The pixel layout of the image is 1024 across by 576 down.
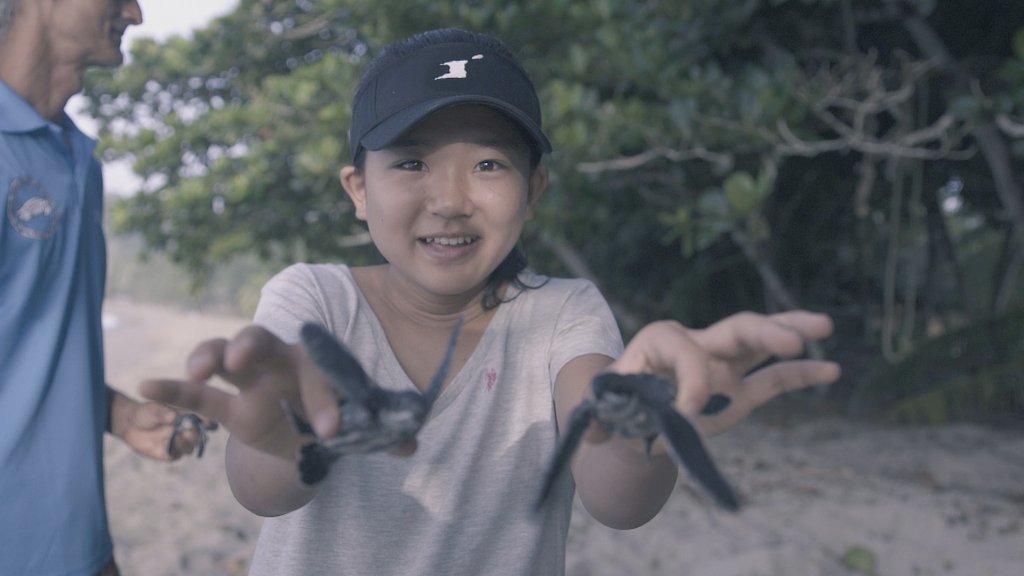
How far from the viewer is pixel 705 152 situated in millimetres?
3820

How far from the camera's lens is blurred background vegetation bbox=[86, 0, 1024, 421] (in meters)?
3.86

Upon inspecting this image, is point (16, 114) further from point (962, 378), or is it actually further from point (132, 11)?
point (962, 378)

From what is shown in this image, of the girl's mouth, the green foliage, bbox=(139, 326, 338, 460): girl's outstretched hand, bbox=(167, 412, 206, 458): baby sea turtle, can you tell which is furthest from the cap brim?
the green foliage

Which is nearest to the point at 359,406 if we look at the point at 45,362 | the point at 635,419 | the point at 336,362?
the point at 336,362

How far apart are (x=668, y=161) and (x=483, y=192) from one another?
396cm

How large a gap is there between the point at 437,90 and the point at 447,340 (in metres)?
0.40

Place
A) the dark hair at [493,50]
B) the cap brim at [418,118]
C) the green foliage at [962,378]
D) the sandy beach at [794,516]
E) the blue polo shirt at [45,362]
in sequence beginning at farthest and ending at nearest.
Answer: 1. the green foliage at [962,378]
2. the sandy beach at [794,516]
3. the blue polo shirt at [45,362]
4. the dark hair at [493,50]
5. the cap brim at [418,118]

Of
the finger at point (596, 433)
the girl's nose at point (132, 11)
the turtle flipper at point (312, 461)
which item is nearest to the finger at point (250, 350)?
the turtle flipper at point (312, 461)

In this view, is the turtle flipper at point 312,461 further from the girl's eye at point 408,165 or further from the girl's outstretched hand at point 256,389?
the girl's eye at point 408,165

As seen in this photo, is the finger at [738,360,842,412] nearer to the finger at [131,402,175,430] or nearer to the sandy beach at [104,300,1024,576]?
the finger at [131,402,175,430]

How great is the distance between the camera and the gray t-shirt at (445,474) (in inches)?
48.4

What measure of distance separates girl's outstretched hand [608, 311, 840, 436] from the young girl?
0.12 metres

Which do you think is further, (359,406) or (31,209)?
(31,209)

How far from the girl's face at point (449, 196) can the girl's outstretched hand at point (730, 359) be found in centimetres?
34
